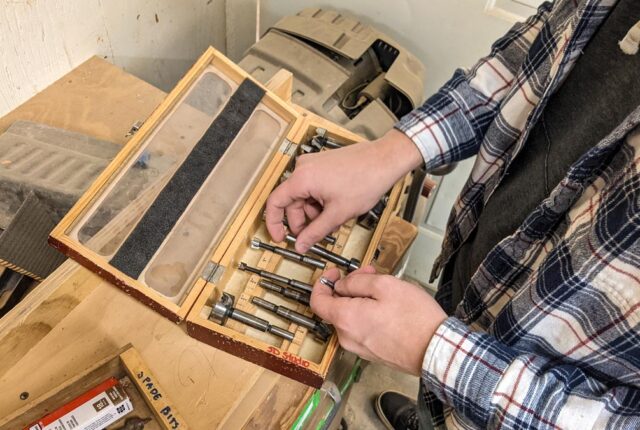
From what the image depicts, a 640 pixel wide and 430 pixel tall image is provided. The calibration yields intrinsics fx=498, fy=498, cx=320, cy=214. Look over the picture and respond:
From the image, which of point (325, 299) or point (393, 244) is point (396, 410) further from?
point (325, 299)

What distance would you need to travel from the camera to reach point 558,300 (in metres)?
0.48

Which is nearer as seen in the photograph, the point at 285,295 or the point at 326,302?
the point at 326,302

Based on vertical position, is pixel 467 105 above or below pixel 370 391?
above

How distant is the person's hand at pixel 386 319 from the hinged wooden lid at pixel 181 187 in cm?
21

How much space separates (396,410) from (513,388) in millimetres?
1058

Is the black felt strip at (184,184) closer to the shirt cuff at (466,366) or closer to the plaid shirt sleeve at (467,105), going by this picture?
the plaid shirt sleeve at (467,105)

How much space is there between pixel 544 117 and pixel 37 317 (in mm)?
686

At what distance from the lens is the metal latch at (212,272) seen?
2.24 feet

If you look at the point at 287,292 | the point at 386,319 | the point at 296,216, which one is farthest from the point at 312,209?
the point at 386,319

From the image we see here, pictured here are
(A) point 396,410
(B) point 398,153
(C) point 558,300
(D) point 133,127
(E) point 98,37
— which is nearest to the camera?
(C) point 558,300

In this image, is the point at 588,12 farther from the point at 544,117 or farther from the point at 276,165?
the point at 276,165

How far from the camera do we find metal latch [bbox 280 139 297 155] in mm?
824

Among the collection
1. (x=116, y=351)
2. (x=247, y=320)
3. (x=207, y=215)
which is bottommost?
(x=116, y=351)

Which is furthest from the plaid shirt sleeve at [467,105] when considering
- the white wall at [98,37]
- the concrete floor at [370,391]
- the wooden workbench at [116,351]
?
the concrete floor at [370,391]
